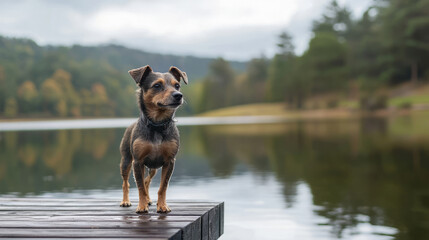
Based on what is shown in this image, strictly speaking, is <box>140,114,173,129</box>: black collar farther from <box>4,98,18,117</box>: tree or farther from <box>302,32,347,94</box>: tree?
<box>4,98,18,117</box>: tree

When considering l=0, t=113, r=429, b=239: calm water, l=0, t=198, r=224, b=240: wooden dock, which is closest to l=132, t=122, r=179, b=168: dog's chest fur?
l=0, t=198, r=224, b=240: wooden dock

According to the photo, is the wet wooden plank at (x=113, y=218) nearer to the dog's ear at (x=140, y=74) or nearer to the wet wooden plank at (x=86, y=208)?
the wet wooden plank at (x=86, y=208)

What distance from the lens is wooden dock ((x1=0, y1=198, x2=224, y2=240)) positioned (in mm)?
4418

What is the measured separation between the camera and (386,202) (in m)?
13.3

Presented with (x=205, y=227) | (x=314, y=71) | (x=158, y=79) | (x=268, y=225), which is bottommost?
(x=268, y=225)

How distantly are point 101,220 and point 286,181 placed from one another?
12610 mm

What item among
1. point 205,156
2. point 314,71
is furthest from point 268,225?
point 314,71

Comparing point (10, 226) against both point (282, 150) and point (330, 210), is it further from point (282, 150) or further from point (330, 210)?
point (282, 150)

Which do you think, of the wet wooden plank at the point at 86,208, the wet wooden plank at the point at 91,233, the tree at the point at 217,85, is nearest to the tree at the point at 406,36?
the tree at the point at 217,85

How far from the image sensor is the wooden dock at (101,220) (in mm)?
4418

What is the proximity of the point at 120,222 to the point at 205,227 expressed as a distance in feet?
3.15

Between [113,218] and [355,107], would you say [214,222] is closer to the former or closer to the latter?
[113,218]

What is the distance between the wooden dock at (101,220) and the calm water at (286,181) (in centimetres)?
493

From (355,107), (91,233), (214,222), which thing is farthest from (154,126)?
(355,107)
